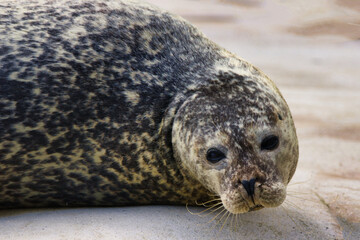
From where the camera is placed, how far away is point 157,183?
3.28 metres

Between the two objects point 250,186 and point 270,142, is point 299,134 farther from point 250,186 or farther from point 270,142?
point 250,186

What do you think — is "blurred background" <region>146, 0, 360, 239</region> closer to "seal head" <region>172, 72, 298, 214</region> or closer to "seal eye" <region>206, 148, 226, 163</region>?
"seal head" <region>172, 72, 298, 214</region>

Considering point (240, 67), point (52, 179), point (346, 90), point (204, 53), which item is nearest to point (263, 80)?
point (240, 67)

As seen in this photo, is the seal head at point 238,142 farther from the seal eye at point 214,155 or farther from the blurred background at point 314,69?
the blurred background at point 314,69

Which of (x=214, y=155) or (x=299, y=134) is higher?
(x=214, y=155)

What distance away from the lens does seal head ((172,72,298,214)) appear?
2.84 m

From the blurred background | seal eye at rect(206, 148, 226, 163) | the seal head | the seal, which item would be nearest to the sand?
the blurred background

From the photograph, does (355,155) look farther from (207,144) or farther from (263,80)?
(207,144)

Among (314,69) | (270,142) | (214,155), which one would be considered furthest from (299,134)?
(314,69)

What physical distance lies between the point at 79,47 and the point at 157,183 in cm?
96

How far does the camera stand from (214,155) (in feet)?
9.68

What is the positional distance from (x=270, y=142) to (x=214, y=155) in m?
0.32

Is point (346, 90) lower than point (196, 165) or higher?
lower

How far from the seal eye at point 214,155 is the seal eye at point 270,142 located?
229 mm
